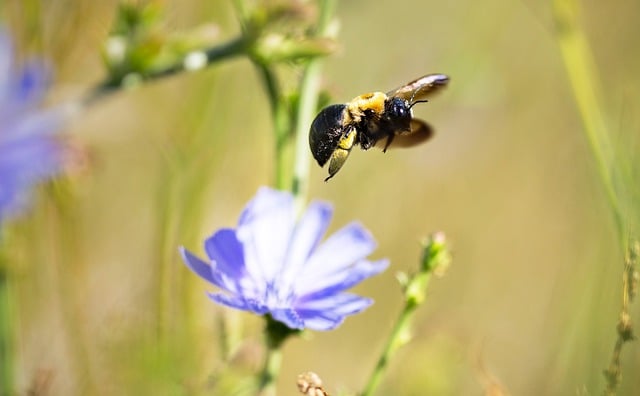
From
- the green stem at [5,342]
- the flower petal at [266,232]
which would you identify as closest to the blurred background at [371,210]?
the green stem at [5,342]

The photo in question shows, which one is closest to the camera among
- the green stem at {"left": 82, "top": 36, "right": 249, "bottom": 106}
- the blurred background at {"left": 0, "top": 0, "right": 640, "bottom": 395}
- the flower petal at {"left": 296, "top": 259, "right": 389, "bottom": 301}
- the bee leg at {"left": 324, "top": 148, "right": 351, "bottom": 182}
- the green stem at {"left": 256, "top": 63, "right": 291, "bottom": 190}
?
the bee leg at {"left": 324, "top": 148, "right": 351, "bottom": 182}

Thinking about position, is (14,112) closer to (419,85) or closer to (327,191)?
(419,85)

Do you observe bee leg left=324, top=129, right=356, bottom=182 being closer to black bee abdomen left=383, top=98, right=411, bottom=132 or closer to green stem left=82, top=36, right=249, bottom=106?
black bee abdomen left=383, top=98, right=411, bottom=132

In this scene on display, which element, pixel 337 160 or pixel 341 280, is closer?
pixel 337 160

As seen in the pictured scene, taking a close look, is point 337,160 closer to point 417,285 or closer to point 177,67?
point 417,285

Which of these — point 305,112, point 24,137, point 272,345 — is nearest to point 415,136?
point 305,112

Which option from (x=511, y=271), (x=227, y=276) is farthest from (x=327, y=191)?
(x=227, y=276)

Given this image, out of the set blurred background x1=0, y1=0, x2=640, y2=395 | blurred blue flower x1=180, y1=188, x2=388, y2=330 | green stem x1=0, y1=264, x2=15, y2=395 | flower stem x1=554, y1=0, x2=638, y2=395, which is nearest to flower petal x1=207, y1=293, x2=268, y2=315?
blurred blue flower x1=180, y1=188, x2=388, y2=330
